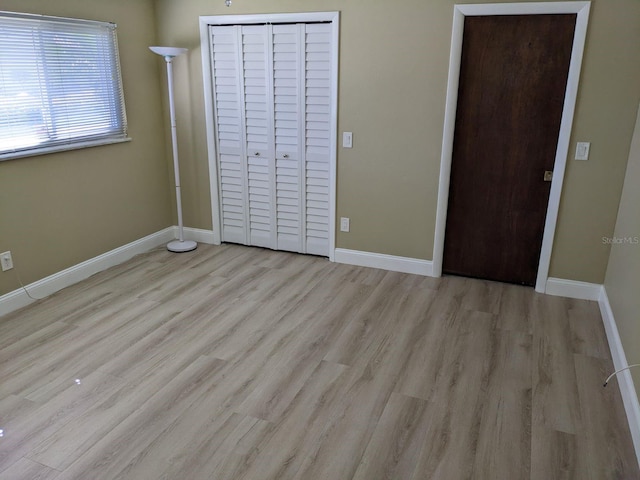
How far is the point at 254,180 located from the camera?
15.2 ft

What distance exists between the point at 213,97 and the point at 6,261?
215 centimetres

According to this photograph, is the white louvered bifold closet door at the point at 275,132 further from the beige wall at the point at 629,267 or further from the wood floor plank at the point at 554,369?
the beige wall at the point at 629,267

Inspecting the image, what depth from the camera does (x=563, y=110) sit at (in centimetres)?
350

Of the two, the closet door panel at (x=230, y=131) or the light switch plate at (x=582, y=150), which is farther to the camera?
the closet door panel at (x=230, y=131)

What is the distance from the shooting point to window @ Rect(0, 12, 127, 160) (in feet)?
10.9

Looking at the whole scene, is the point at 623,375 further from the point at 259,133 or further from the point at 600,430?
the point at 259,133

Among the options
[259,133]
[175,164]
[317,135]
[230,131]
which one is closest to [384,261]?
[317,135]

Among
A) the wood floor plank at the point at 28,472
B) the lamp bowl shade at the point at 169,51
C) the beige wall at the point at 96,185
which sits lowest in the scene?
the wood floor plank at the point at 28,472

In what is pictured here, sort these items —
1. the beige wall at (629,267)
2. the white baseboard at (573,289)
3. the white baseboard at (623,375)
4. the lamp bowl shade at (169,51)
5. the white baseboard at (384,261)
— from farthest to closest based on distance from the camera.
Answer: the white baseboard at (384,261) → the lamp bowl shade at (169,51) → the white baseboard at (573,289) → the beige wall at (629,267) → the white baseboard at (623,375)

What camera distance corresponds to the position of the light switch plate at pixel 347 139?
13.5 feet

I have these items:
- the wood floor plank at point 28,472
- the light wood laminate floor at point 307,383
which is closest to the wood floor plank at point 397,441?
the light wood laminate floor at point 307,383

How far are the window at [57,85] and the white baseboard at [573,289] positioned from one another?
3.70 m

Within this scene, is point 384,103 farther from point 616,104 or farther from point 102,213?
point 102,213

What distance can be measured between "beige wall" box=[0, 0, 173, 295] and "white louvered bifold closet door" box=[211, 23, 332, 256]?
0.61 m
